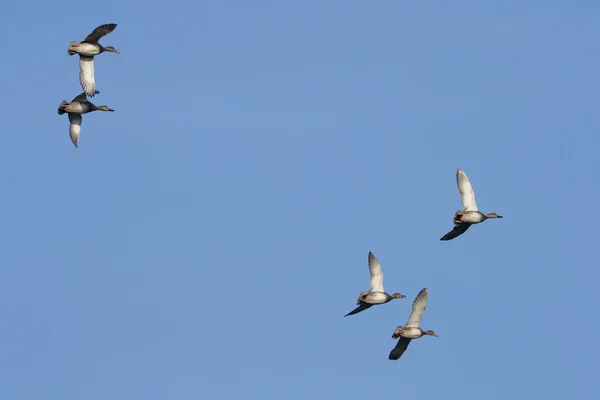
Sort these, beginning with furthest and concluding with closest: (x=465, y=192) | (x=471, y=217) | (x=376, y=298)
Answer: (x=465, y=192), (x=376, y=298), (x=471, y=217)

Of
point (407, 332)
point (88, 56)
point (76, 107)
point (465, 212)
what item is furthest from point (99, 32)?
point (407, 332)

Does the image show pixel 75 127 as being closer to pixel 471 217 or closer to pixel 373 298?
pixel 373 298

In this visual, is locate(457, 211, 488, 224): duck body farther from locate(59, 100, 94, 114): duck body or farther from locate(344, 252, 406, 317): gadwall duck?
locate(59, 100, 94, 114): duck body

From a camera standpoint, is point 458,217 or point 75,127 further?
point 75,127

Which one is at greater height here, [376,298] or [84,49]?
[84,49]

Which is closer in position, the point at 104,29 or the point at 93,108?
the point at 104,29

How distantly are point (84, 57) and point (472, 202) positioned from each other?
911 inches

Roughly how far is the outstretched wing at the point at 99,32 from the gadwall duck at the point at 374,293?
19.0 meters

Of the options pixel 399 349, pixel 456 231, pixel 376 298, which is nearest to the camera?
pixel 376 298

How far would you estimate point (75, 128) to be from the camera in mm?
91938

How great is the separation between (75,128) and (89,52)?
20.1 feet

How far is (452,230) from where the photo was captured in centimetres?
8950

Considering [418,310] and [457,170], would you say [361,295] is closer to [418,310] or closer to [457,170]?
[418,310]

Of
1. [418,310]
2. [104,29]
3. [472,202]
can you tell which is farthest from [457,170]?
[104,29]
